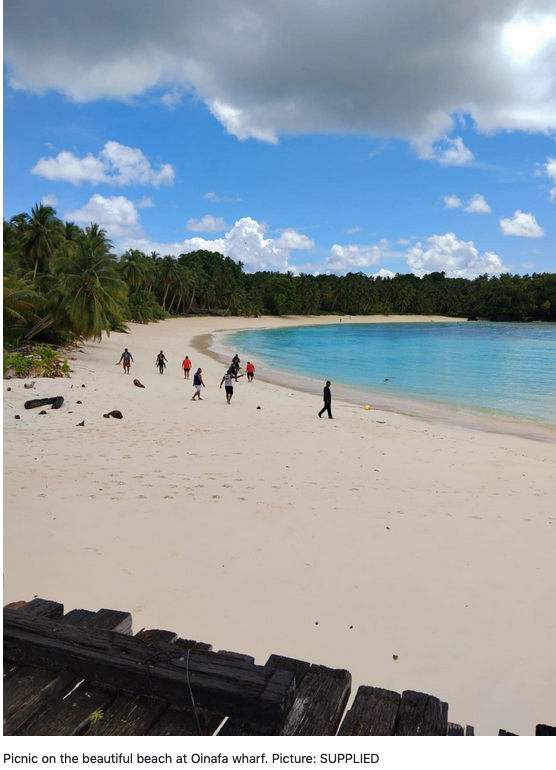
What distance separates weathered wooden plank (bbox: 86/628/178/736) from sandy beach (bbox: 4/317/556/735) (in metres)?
2.08

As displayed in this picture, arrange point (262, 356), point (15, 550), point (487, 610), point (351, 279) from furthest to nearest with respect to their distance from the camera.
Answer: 1. point (351, 279)
2. point (262, 356)
3. point (15, 550)
4. point (487, 610)

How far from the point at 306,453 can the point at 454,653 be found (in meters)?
6.79

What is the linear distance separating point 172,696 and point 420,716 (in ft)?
3.61

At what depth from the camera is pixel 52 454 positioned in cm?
940

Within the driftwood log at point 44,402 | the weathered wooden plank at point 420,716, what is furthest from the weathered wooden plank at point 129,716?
the driftwood log at point 44,402

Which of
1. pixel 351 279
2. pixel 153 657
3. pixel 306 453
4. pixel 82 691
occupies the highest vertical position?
pixel 351 279

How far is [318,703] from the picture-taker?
2.16 meters

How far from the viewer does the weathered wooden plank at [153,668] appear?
2004mm

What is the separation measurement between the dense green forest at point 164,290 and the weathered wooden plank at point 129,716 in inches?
848

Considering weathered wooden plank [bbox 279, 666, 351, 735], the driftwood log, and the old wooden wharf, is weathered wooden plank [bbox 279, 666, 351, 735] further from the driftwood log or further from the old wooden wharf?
the driftwood log

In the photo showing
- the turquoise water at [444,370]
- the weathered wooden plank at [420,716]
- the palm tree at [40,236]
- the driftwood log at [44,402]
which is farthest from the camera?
the palm tree at [40,236]

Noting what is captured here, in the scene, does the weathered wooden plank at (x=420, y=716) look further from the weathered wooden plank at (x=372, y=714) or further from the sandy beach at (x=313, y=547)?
the sandy beach at (x=313, y=547)
